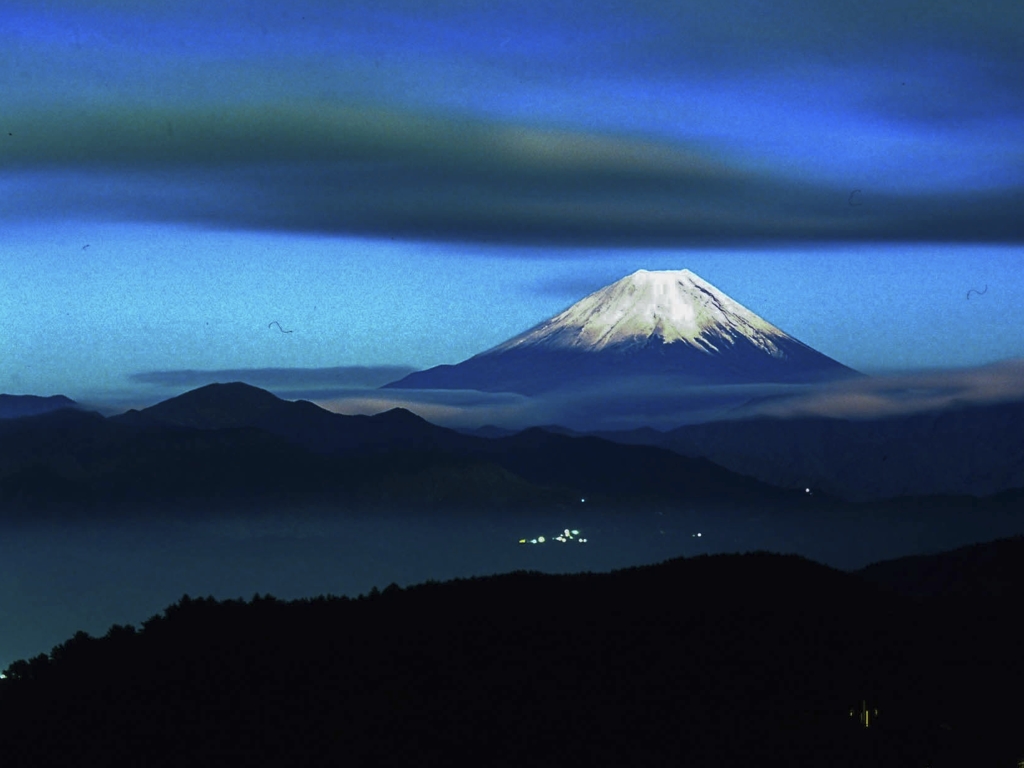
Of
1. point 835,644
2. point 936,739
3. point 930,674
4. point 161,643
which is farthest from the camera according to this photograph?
point 161,643

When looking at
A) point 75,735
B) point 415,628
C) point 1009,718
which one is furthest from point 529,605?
point 1009,718

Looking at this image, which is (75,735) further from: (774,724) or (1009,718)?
(1009,718)

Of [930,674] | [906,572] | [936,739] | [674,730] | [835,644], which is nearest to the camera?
[936,739]

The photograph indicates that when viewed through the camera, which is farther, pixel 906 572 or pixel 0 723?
pixel 906 572

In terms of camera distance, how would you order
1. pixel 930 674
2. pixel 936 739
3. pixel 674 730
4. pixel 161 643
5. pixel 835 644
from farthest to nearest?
pixel 161 643 < pixel 835 644 < pixel 930 674 < pixel 674 730 < pixel 936 739

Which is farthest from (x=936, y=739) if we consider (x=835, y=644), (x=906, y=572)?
(x=906, y=572)

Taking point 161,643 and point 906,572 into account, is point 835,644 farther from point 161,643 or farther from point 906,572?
point 906,572
